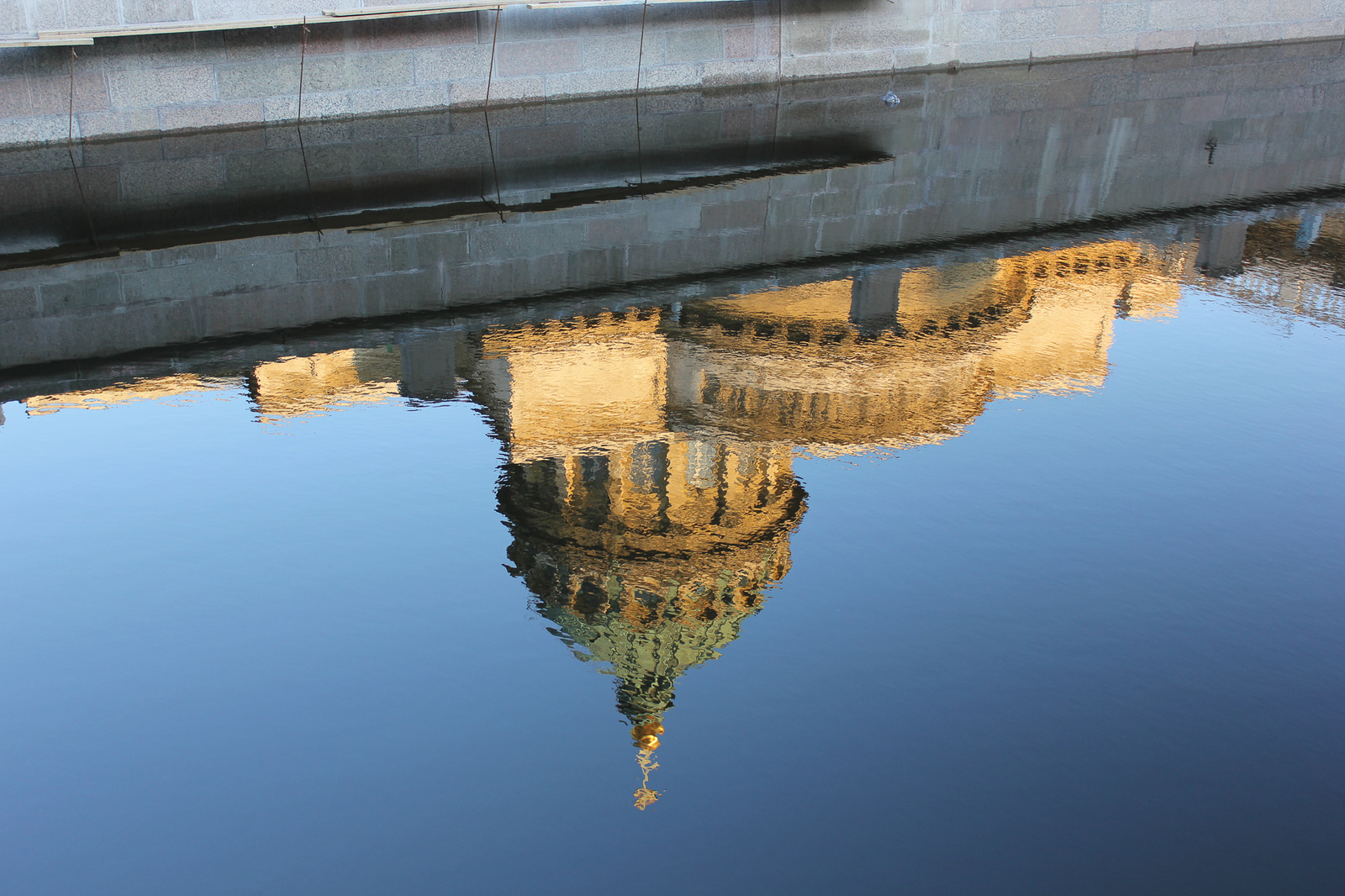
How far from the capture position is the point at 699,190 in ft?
65.5

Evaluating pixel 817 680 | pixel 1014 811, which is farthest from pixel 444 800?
pixel 1014 811

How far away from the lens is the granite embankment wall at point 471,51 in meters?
21.9

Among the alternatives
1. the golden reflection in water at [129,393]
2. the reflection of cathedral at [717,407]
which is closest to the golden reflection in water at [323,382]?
the golden reflection in water at [129,393]

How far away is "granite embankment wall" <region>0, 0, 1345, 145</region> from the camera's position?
21.9 m

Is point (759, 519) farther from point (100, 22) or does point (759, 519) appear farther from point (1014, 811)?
point (100, 22)

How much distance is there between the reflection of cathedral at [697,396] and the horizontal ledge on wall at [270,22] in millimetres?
10838

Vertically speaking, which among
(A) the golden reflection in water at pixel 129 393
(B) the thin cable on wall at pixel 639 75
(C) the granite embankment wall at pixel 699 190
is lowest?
(A) the golden reflection in water at pixel 129 393

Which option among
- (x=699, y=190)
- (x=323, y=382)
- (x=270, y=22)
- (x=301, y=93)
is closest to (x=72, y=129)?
(x=270, y=22)

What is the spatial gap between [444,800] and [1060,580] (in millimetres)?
4737

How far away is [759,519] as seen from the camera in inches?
394

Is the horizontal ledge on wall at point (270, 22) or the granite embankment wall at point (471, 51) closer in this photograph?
the horizontal ledge on wall at point (270, 22)

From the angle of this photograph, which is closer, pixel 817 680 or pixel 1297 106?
pixel 817 680

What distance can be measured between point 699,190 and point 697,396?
8.15 meters

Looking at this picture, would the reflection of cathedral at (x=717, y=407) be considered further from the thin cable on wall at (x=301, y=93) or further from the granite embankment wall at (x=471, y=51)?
the granite embankment wall at (x=471, y=51)
